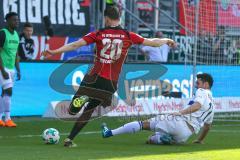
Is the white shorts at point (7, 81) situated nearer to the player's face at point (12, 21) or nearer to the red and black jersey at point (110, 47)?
the player's face at point (12, 21)

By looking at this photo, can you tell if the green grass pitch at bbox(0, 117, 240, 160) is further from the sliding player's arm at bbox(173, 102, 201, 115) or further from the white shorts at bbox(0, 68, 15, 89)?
the white shorts at bbox(0, 68, 15, 89)

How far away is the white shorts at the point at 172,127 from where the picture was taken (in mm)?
12836

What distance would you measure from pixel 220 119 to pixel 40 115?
14.9ft

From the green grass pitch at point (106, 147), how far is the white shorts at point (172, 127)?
20cm

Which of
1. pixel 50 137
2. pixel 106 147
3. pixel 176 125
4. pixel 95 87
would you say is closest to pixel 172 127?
pixel 176 125

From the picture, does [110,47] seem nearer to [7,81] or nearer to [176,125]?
[176,125]

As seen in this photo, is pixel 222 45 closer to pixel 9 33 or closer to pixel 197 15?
pixel 197 15

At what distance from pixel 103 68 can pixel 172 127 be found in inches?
59.9

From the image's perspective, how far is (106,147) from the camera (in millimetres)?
12352

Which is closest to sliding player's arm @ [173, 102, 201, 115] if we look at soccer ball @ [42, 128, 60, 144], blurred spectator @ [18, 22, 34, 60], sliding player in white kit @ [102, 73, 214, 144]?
sliding player in white kit @ [102, 73, 214, 144]

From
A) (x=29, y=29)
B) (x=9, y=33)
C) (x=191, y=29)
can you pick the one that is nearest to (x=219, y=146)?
(x=9, y=33)

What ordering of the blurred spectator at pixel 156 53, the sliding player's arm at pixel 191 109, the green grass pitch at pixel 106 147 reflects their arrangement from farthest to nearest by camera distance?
the blurred spectator at pixel 156 53
the sliding player's arm at pixel 191 109
the green grass pitch at pixel 106 147

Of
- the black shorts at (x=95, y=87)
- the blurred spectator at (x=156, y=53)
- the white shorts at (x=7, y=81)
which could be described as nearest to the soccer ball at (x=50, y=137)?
A: the black shorts at (x=95, y=87)

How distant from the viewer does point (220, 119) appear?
1986cm
